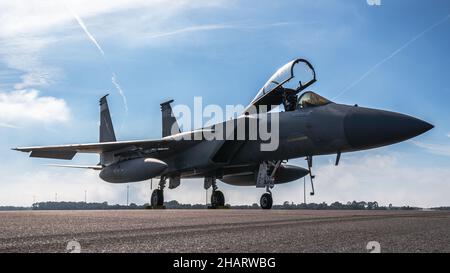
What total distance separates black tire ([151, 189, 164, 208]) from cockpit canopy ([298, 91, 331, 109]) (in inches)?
295

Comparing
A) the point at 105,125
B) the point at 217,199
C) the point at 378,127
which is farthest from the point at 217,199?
the point at 105,125

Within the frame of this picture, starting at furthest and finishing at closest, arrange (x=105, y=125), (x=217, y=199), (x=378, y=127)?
(x=105, y=125) < (x=217, y=199) < (x=378, y=127)

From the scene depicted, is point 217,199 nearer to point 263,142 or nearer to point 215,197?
point 215,197

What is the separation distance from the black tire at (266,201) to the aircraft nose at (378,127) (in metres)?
3.46

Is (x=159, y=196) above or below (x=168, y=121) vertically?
below

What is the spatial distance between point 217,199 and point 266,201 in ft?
14.6

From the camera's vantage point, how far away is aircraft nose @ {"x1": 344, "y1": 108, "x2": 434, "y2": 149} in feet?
34.7

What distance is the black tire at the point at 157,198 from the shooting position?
58.3 feet

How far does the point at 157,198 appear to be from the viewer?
17812mm

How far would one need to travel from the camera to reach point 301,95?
1317 centimetres

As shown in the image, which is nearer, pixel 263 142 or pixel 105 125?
pixel 263 142

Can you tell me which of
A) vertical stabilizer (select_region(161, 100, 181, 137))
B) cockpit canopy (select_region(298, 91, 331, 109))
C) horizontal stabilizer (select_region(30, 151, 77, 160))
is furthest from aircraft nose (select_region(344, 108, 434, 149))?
vertical stabilizer (select_region(161, 100, 181, 137))
